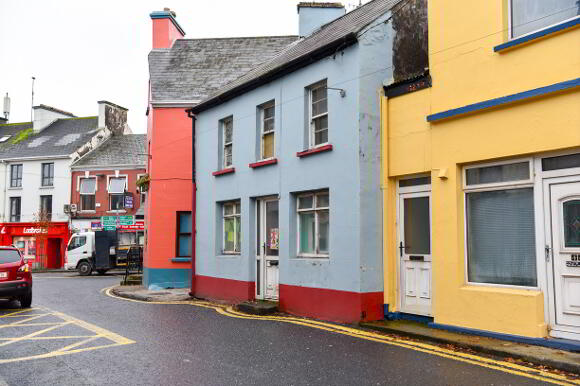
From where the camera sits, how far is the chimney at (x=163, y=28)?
2334cm

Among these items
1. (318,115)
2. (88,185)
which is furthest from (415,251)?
(88,185)

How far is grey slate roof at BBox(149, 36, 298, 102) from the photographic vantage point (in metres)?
20.5

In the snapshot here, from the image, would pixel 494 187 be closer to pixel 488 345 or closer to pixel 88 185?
pixel 488 345

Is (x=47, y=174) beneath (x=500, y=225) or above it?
above

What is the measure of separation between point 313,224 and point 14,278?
7796 millimetres

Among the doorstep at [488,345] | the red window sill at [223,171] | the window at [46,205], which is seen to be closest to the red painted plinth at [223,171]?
the red window sill at [223,171]

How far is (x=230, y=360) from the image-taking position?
7.50m

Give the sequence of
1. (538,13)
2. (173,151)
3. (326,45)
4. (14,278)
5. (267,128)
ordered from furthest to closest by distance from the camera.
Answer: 1. (173,151)
2. (267,128)
3. (14,278)
4. (326,45)
5. (538,13)

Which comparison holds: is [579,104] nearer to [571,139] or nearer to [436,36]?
[571,139]

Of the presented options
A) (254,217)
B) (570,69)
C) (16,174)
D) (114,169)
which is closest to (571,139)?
(570,69)

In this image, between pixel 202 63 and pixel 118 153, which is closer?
pixel 202 63

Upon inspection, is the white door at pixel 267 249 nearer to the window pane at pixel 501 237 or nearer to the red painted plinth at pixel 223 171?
the red painted plinth at pixel 223 171

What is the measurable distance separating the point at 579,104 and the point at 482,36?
2.15 metres

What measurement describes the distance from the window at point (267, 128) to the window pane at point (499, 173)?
18.9 feet
